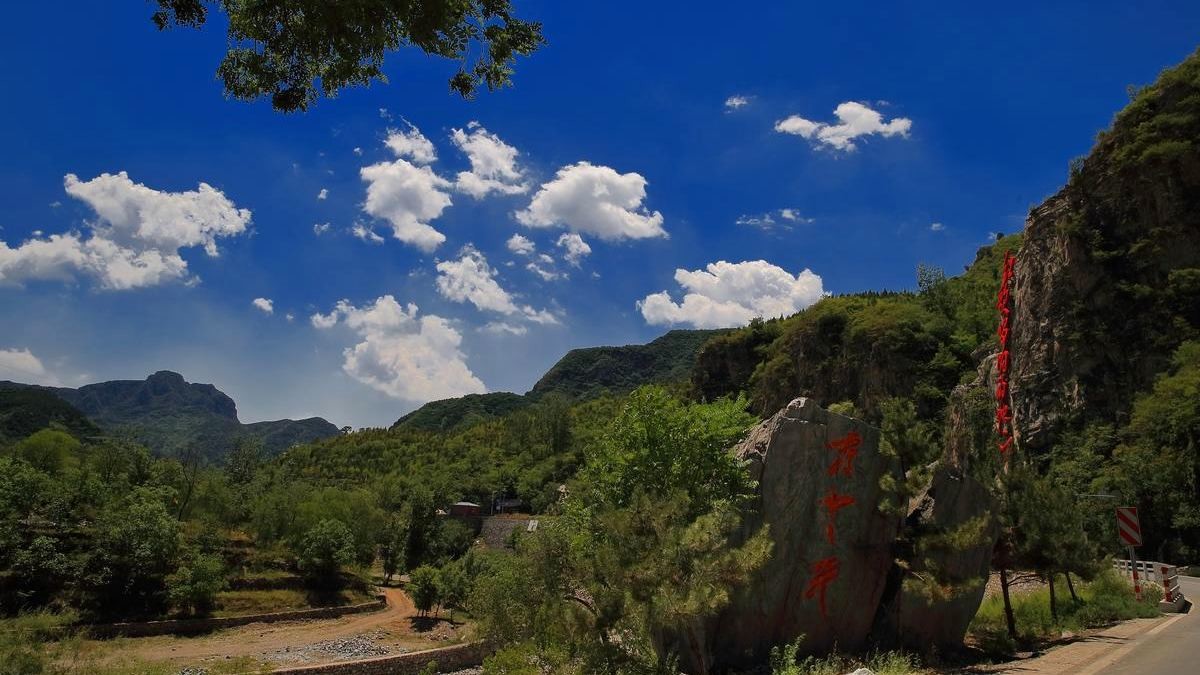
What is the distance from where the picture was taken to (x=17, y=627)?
22672mm

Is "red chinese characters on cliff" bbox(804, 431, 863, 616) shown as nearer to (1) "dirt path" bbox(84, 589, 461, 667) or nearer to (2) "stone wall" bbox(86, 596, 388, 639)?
(1) "dirt path" bbox(84, 589, 461, 667)

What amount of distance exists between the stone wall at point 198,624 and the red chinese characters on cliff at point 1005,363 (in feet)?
134

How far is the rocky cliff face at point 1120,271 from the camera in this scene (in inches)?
1420

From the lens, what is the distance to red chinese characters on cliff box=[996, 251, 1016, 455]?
135 ft

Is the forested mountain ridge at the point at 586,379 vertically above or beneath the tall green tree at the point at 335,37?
above

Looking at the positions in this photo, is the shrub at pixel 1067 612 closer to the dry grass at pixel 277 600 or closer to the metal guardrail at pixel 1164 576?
the metal guardrail at pixel 1164 576

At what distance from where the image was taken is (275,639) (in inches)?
1324

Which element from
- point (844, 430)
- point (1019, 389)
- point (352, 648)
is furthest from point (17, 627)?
point (1019, 389)

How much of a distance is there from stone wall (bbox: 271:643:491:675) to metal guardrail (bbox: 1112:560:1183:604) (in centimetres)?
2053

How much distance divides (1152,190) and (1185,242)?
10.9 ft

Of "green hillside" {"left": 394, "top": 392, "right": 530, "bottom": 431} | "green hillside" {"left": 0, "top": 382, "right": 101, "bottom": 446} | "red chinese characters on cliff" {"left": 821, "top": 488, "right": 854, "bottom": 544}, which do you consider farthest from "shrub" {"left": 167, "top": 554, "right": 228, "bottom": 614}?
"green hillside" {"left": 394, "top": 392, "right": 530, "bottom": 431}

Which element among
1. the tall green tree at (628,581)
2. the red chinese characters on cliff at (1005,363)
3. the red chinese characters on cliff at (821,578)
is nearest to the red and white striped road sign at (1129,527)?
the red chinese characters on cliff at (821,578)

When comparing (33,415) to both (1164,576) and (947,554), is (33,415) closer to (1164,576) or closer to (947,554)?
(947,554)

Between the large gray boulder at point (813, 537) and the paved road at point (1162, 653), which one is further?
the large gray boulder at point (813, 537)
